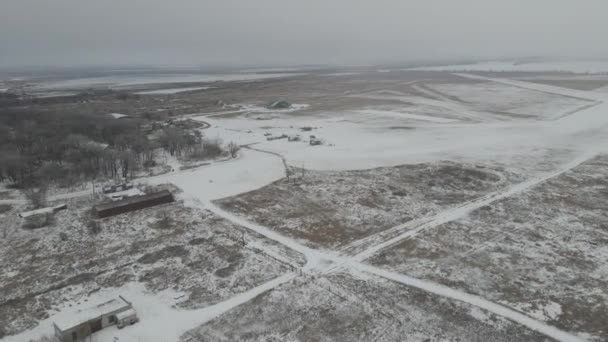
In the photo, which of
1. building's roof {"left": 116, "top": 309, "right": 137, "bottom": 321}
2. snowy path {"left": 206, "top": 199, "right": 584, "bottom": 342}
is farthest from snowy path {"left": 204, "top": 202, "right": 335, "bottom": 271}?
building's roof {"left": 116, "top": 309, "right": 137, "bottom": 321}

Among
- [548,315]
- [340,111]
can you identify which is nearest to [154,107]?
[340,111]

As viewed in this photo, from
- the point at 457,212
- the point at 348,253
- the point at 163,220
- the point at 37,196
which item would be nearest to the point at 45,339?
the point at 163,220

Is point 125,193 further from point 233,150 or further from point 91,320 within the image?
point 91,320

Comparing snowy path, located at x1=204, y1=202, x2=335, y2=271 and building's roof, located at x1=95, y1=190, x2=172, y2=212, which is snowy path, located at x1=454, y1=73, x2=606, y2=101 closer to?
snowy path, located at x1=204, y1=202, x2=335, y2=271

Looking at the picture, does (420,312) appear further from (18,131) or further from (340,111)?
(340,111)

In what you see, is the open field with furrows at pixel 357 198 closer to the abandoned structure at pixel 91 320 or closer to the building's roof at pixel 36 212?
the abandoned structure at pixel 91 320

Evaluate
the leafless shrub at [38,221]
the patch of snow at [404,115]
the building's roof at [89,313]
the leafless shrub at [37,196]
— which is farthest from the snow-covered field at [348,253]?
the patch of snow at [404,115]
